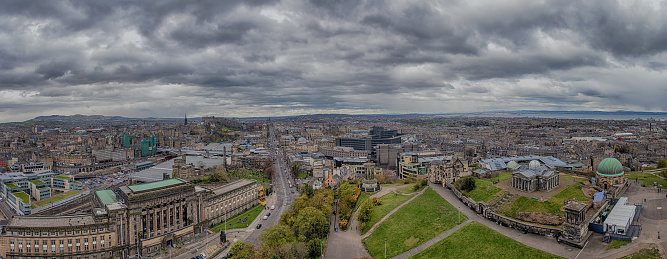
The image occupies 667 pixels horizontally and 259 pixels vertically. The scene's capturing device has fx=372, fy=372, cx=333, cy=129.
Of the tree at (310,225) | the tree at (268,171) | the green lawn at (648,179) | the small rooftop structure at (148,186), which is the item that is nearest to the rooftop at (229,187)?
the small rooftop structure at (148,186)

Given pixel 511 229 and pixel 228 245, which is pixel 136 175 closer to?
pixel 228 245

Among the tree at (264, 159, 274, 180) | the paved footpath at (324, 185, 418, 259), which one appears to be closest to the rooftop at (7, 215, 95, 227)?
the paved footpath at (324, 185, 418, 259)

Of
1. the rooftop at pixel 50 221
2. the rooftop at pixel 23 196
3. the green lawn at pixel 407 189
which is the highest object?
the green lawn at pixel 407 189

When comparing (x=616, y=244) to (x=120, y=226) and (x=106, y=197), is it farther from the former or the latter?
(x=106, y=197)

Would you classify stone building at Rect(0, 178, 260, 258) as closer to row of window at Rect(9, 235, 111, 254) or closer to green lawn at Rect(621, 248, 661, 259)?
row of window at Rect(9, 235, 111, 254)

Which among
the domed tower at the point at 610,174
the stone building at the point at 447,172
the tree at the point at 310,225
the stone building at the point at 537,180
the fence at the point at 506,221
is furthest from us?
the stone building at the point at 447,172

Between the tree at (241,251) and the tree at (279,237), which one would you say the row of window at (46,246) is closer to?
the tree at (241,251)

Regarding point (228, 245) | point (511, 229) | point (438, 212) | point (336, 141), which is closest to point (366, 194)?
point (438, 212)
